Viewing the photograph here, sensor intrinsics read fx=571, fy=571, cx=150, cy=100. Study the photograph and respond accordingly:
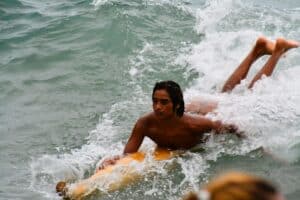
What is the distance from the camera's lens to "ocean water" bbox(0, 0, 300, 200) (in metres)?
5.86

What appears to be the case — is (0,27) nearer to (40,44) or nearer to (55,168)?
(40,44)

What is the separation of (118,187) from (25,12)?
8426mm

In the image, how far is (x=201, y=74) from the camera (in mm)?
8570

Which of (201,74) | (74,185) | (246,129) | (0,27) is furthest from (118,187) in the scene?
(0,27)

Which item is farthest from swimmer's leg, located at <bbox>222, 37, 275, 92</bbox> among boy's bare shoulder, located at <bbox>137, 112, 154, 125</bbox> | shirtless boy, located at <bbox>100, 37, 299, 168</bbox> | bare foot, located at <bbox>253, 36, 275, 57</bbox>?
boy's bare shoulder, located at <bbox>137, 112, 154, 125</bbox>

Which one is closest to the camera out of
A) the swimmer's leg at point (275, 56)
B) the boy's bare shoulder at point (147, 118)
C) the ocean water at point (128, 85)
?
the boy's bare shoulder at point (147, 118)

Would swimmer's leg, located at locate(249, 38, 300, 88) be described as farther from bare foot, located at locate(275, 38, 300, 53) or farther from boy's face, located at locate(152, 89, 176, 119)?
boy's face, located at locate(152, 89, 176, 119)

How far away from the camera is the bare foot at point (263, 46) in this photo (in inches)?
270

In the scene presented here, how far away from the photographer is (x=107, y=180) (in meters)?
5.47

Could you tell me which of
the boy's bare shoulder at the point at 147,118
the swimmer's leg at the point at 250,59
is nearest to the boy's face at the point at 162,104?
the boy's bare shoulder at the point at 147,118

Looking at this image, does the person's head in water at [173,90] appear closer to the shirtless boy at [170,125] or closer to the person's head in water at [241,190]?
the shirtless boy at [170,125]

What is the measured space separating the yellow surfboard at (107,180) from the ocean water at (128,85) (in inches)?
3.6

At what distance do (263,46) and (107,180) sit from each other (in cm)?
268

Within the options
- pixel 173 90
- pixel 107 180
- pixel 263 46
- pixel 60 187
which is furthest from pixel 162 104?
pixel 263 46
